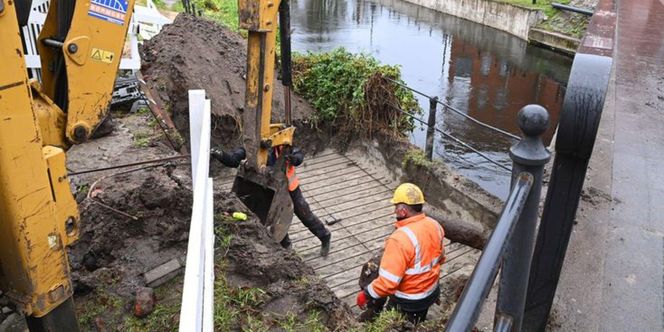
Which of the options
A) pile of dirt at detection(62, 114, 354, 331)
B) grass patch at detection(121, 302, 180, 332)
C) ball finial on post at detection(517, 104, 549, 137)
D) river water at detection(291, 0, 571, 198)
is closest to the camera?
ball finial on post at detection(517, 104, 549, 137)

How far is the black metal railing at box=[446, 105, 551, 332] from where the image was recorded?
1.16 m

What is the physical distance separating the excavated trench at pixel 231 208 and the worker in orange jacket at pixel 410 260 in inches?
10.8

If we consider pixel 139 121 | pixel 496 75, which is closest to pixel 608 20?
pixel 139 121

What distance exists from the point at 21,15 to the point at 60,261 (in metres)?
1.35

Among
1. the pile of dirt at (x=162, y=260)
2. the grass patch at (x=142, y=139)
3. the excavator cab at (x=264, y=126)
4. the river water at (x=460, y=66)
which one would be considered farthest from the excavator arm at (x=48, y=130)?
the river water at (x=460, y=66)

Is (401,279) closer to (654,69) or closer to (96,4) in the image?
(96,4)

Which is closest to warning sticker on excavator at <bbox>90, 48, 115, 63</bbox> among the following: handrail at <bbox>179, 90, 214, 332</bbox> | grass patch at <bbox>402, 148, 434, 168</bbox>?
handrail at <bbox>179, 90, 214, 332</bbox>

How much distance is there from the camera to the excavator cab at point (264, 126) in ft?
16.5

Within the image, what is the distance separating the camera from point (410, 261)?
13.3ft

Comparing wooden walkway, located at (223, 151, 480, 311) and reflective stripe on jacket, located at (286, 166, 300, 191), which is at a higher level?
reflective stripe on jacket, located at (286, 166, 300, 191)

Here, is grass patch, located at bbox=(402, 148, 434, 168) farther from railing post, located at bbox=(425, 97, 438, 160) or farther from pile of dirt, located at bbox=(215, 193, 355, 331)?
pile of dirt, located at bbox=(215, 193, 355, 331)

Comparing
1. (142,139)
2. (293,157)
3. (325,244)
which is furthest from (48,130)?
(142,139)

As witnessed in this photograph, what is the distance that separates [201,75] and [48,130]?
20.3 ft

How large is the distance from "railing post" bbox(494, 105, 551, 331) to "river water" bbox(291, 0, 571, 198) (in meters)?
9.80
